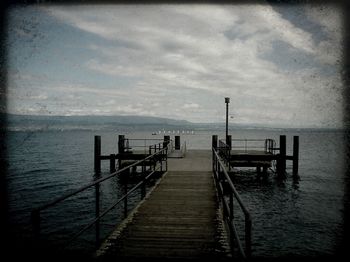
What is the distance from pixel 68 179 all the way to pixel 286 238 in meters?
21.9

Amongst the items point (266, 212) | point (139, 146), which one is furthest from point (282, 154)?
point (139, 146)

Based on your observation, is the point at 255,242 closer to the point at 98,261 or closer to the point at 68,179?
the point at 98,261

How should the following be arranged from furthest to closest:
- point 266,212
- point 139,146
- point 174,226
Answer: point 139,146
point 266,212
point 174,226

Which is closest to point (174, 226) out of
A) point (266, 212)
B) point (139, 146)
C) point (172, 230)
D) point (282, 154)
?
point (172, 230)

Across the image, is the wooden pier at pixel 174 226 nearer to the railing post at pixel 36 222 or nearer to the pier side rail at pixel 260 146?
the railing post at pixel 36 222

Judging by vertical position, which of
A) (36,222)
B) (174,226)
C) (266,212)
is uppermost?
(36,222)

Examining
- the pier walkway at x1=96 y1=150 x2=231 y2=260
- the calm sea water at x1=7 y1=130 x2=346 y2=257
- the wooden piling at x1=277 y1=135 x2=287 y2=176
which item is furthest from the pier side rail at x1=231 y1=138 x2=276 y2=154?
the pier walkway at x1=96 y1=150 x2=231 y2=260

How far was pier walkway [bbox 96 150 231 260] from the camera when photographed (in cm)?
461

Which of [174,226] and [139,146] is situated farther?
[139,146]

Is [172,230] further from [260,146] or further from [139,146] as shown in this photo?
[260,146]

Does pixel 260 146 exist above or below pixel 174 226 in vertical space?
below

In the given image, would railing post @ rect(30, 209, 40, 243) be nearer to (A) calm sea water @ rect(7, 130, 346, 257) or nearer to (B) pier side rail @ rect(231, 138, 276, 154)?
(A) calm sea water @ rect(7, 130, 346, 257)

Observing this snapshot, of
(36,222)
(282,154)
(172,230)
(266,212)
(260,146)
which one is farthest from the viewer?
(260,146)

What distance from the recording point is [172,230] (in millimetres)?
5680
